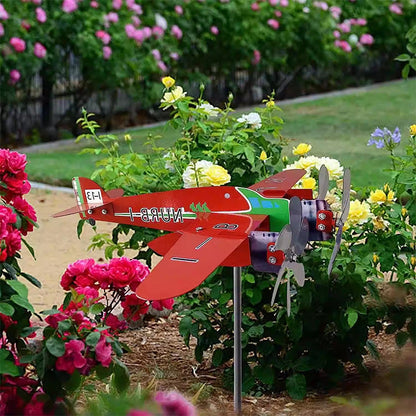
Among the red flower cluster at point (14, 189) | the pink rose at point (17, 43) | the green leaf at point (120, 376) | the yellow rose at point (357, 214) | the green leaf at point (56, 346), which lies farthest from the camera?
the pink rose at point (17, 43)

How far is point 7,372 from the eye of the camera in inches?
116

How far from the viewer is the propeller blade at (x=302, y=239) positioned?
3.02 meters

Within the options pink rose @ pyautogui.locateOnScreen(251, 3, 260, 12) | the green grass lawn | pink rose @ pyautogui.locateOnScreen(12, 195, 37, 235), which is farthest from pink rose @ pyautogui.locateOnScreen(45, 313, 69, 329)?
pink rose @ pyautogui.locateOnScreen(251, 3, 260, 12)

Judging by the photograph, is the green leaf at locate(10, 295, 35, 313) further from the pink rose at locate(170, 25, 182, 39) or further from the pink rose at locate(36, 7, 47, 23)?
Result: the pink rose at locate(170, 25, 182, 39)

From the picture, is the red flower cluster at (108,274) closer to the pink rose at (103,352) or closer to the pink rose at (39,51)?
the pink rose at (103,352)

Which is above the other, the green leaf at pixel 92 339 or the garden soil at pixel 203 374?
the green leaf at pixel 92 339

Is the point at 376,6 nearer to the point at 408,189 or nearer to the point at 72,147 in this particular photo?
the point at 72,147

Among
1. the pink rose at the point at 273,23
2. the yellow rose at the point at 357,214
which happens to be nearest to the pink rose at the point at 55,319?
the yellow rose at the point at 357,214

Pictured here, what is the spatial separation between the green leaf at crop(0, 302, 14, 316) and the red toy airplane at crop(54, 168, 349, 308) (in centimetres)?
36

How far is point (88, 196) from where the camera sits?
3645mm

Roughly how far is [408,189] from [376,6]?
11.2m

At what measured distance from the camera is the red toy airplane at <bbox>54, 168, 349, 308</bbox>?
3.00m

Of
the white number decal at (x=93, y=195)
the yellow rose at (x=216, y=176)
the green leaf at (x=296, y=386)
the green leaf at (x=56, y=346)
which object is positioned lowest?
the green leaf at (x=296, y=386)

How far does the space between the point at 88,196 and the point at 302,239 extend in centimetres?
89
